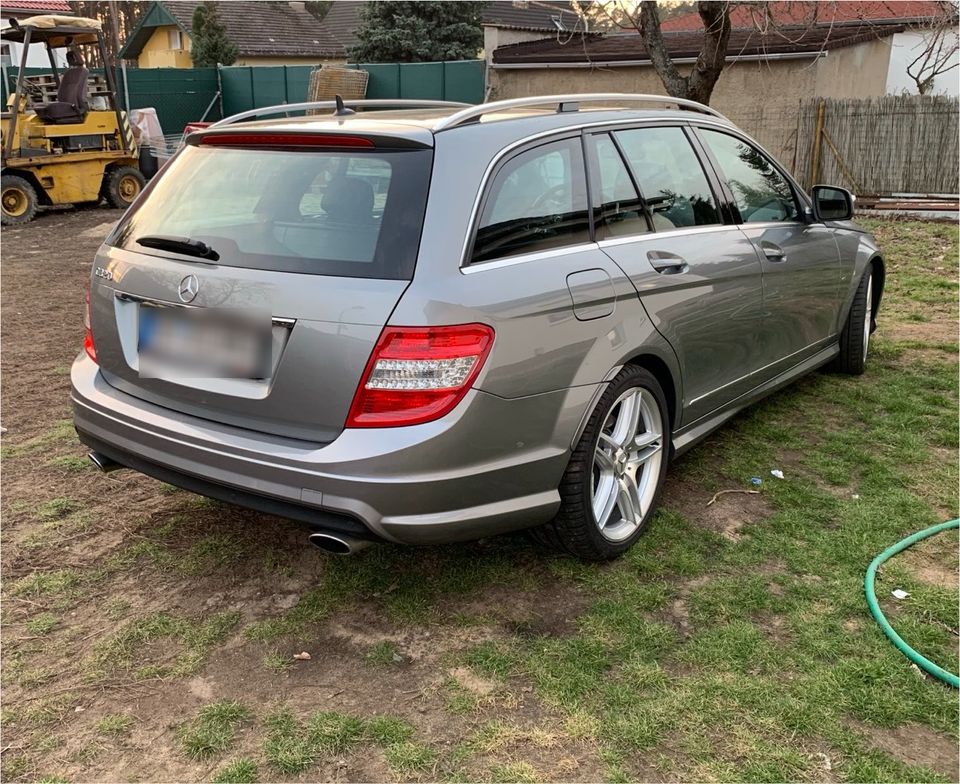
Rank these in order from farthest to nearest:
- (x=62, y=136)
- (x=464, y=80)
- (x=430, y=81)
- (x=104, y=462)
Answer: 1. (x=430, y=81)
2. (x=464, y=80)
3. (x=62, y=136)
4. (x=104, y=462)

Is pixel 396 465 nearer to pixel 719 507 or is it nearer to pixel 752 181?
pixel 719 507

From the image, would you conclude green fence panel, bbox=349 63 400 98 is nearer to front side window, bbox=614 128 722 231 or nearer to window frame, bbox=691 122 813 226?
window frame, bbox=691 122 813 226

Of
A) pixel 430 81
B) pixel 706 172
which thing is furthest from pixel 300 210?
pixel 430 81

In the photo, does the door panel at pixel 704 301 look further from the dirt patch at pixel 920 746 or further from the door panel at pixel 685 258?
the dirt patch at pixel 920 746

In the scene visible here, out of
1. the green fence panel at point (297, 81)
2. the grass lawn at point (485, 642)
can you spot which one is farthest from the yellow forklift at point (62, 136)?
the grass lawn at point (485, 642)

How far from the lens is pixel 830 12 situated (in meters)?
14.6

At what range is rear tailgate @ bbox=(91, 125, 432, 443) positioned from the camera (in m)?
2.74

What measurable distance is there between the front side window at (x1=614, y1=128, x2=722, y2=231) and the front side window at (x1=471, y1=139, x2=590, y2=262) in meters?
0.43

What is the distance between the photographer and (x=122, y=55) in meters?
40.6

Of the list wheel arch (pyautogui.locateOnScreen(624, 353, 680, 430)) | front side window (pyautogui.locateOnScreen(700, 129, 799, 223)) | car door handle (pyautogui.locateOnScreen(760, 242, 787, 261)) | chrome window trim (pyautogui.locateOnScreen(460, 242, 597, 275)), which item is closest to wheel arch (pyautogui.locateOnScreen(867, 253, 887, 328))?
front side window (pyautogui.locateOnScreen(700, 129, 799, 223))

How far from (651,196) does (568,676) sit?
205cm

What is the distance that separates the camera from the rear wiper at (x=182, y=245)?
9.98 feet

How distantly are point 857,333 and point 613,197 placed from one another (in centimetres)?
278

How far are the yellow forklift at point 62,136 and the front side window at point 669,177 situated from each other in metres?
11.7
